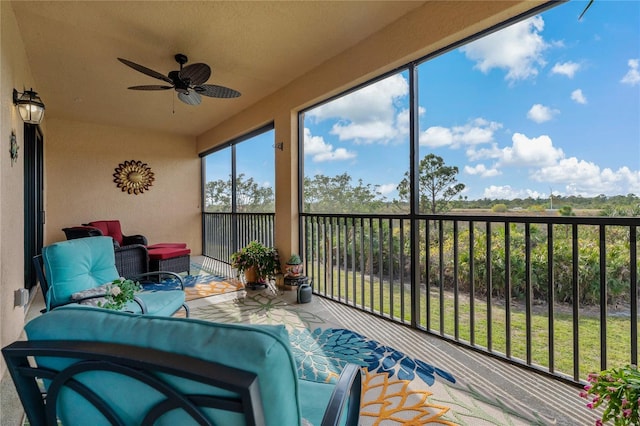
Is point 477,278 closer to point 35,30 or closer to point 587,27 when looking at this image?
point 587,27

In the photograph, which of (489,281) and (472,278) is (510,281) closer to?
(489,281)

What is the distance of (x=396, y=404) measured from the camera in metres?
1.73

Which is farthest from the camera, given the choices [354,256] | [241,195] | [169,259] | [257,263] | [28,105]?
[241,195]

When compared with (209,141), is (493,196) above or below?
below

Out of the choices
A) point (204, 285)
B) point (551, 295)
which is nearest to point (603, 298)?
point (551, 295)

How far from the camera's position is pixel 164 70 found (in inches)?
147

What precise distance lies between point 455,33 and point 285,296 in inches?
127

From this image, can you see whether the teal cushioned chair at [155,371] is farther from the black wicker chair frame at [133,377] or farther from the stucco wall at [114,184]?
the stucco wall at [114,184]

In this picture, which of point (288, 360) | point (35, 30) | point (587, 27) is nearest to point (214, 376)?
point (288, 360)

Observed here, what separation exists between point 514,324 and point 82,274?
3493 millimetres

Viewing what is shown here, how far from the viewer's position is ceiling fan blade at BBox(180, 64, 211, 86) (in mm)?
2924

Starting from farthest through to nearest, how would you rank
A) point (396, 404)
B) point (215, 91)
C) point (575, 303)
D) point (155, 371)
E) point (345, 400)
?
point (215, 91)
point (575, 303)
point (396, 404)
point (345, 400)
point (155, 371)

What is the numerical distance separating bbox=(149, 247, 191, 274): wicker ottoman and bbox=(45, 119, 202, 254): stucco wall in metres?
1.88

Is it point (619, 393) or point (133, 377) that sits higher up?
point (133, 377)
